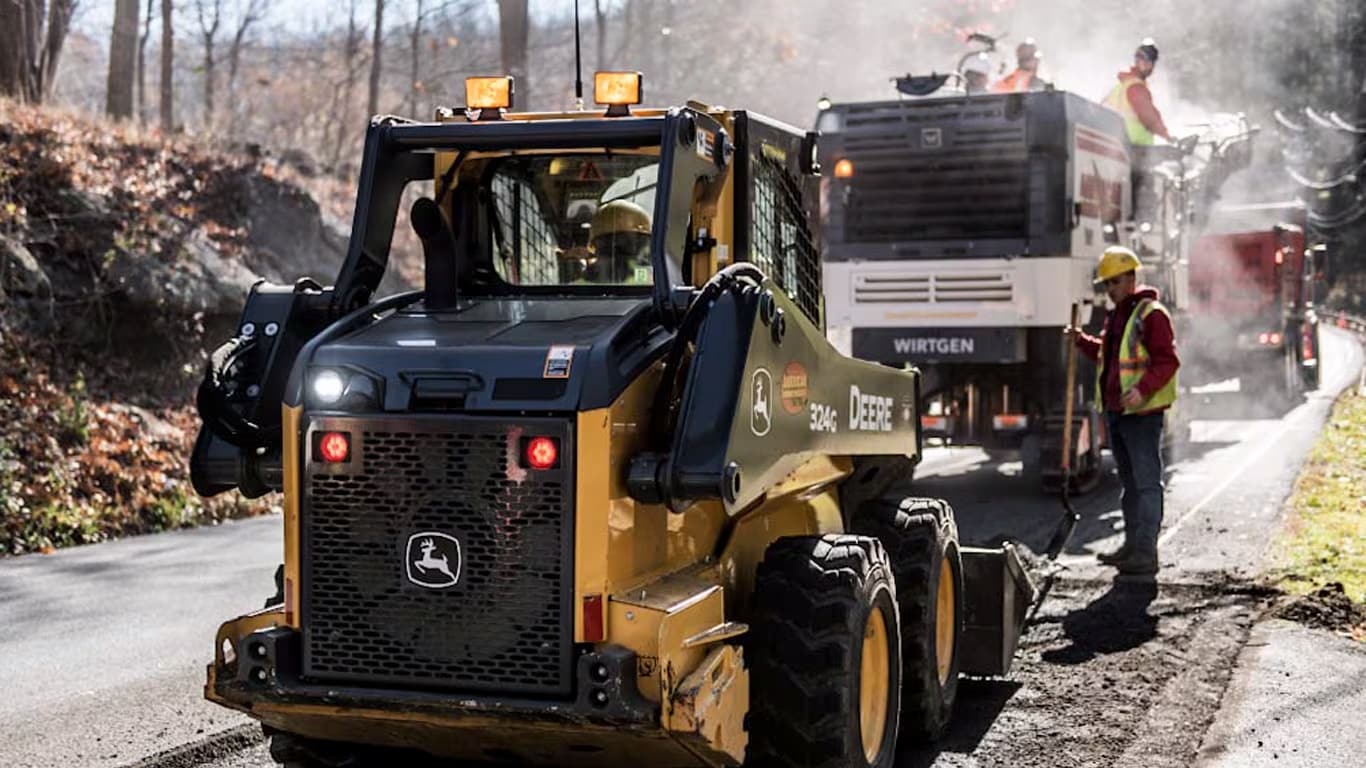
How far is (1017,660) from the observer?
26.7ft

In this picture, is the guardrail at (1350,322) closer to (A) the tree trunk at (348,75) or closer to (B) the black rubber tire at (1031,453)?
(A) the tree trunk at (348,75)

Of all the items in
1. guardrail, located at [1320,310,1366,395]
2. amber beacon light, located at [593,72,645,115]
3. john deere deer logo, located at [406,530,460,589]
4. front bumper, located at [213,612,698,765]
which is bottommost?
front bumper, located at [213,612,698,765]

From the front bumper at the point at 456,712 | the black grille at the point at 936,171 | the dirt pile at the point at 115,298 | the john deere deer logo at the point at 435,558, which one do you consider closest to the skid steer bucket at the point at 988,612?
the front bumper at the point at 456,712

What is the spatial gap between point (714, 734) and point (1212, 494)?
1055 centimetres

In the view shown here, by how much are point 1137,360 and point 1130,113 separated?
623 cm

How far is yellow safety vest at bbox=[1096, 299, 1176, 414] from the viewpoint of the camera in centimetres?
1023

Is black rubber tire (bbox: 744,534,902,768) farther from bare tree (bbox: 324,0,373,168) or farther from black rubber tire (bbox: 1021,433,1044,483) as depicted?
bare tree (bbox: 324,0,373,168)

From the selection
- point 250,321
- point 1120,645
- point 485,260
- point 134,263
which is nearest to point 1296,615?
point 1120,645

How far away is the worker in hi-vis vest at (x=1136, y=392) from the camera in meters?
10.2

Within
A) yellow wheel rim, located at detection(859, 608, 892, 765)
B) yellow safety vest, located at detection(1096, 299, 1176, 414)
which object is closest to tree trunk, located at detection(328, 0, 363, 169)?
yellow safety vest, located at detection(1096, 299, 1176, 414)

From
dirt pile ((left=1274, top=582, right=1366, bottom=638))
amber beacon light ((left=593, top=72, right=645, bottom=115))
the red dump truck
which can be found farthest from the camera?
the red dump truck

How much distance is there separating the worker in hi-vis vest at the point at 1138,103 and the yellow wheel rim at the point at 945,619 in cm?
956

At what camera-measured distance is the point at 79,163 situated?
16609 millimetres

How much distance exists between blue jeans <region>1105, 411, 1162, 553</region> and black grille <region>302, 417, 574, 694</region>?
6.21m
